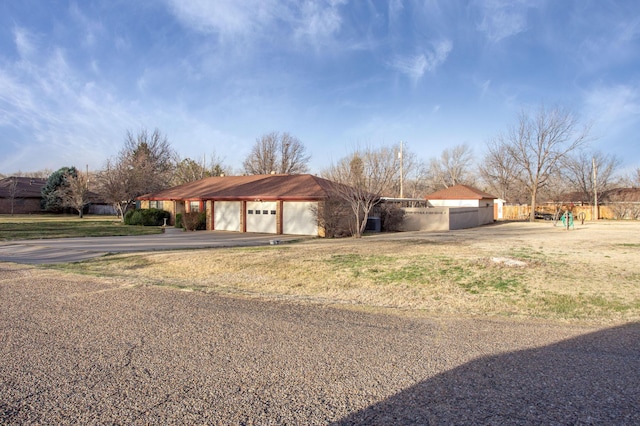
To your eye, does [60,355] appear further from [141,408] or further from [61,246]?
[61,246]

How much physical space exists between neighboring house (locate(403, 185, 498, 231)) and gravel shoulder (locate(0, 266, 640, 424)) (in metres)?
22.6

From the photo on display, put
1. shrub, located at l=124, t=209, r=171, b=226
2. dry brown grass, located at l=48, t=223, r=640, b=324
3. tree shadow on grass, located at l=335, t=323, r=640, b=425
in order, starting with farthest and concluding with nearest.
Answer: shrub, located at l=124, t=209, r=171, b=226 → dry brown grass, located at l=48, t=223, r=640, b=324 → tree shadow on grass, located at l=335, t=323, r=640, b=425

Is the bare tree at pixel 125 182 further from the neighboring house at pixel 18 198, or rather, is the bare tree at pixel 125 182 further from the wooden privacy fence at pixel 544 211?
the wooden privacy fence at pixel 544 211

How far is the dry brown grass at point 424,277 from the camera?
24.2 feet

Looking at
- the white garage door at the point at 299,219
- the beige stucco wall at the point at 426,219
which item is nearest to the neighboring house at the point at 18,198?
the white garage door at the point at 299,219

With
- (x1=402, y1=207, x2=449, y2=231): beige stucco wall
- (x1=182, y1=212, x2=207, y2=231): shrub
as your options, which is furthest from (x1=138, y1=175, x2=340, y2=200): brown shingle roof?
(x1=402, y1=207, x2=449, y2=231): beige stucco wall

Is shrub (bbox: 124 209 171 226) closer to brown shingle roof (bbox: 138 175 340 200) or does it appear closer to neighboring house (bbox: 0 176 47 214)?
brown shingle roof (bbox: 138 175 340 200)

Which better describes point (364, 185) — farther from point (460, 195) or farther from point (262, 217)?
point (460, 195)

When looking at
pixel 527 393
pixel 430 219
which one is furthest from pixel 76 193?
pixel 527 393

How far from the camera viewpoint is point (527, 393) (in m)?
3.65

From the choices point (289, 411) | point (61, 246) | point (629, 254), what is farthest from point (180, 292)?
point (629, 254)

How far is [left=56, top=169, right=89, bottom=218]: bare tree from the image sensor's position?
43719 millimetres

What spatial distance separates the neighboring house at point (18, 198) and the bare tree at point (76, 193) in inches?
246

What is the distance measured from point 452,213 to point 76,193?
3685 cm
